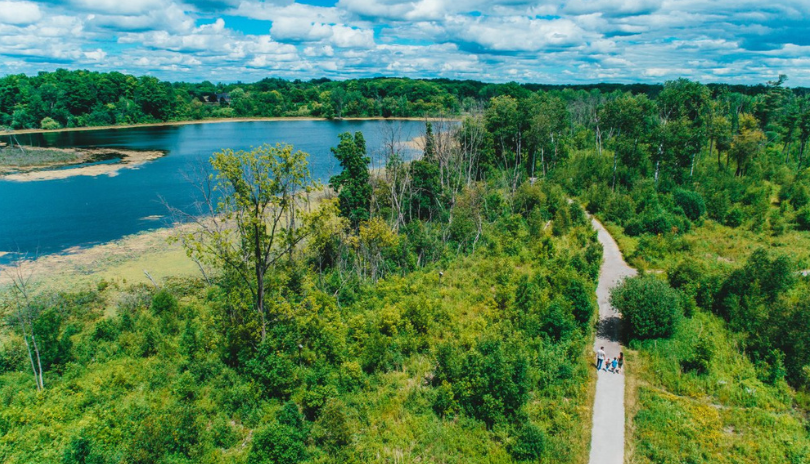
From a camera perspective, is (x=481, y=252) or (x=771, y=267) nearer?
(x=771, y=267)

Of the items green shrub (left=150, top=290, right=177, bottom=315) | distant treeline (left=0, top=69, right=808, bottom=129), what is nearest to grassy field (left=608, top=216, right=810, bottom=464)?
green shrub (left=150, top=290, right=177, bottom=315)

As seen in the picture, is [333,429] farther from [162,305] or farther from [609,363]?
[162,305]

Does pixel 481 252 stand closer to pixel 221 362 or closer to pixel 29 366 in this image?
pixel 221 362

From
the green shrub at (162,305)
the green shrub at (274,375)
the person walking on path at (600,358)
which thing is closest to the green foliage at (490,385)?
the person walking on path at (600,358)

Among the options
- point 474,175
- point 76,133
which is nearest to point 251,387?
point 474,175

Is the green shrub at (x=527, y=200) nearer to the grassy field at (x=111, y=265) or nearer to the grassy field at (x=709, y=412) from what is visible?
the grassy field at (x=709, y=412)

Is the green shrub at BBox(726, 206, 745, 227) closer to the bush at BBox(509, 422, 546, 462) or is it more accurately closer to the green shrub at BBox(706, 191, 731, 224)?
the green shrub at BBox(706, 191, 731, 224)
